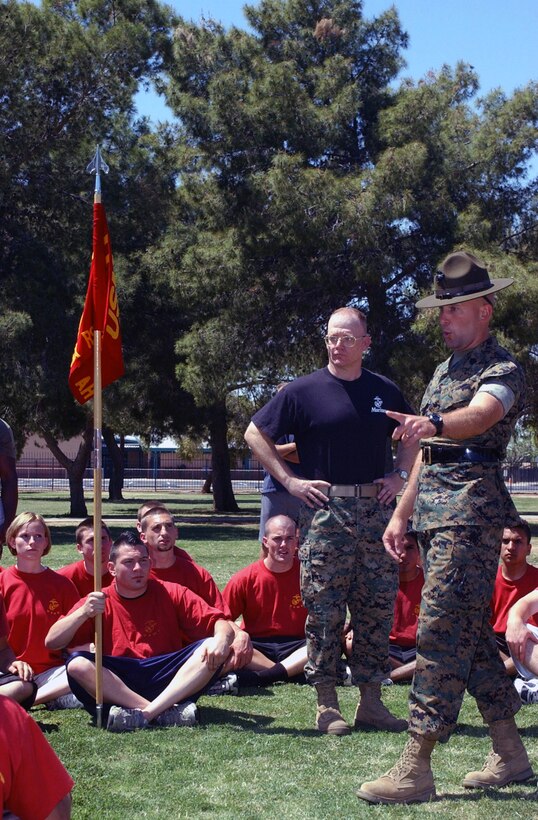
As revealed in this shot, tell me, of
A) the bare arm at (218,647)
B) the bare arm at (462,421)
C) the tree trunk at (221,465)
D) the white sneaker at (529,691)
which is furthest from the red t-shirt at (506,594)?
the tree trunk at (221,465)

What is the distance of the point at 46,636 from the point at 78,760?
4.52ft

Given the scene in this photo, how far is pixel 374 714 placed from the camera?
5.72 m

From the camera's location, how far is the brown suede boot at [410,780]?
170 inches

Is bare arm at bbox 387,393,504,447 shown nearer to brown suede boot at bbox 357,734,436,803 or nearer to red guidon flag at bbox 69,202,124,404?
brown suede boot at bbox 357,734,436,803

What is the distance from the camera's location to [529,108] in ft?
82.0

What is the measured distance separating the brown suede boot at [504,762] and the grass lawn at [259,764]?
54 millimetres

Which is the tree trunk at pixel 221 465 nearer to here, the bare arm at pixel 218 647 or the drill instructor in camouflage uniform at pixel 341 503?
the bare arm at pixel 218 647

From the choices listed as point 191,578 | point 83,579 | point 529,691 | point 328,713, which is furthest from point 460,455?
point 83,579

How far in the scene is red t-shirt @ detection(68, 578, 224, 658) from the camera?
6.17 m

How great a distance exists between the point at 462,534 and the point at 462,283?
3.51 ft

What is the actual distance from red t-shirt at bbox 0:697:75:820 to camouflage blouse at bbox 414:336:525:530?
2.12 m

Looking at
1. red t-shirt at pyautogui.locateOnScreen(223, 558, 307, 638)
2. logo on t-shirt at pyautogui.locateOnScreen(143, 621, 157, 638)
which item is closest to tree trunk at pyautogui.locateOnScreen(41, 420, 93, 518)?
red t-shirt at pyautogui.locateOnScreen(223, 558, 307, 638)

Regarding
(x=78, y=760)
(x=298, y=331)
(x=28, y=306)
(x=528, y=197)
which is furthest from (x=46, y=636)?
(x=528, y=197)

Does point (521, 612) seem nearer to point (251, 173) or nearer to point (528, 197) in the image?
point (251, 173)
